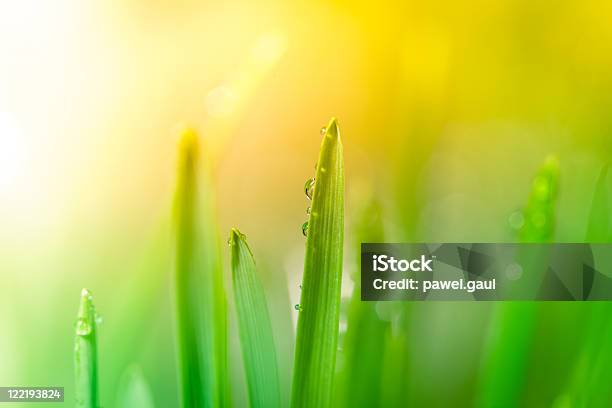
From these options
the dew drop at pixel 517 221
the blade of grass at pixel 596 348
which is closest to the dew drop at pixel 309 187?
the dew drop at pixel 517 221

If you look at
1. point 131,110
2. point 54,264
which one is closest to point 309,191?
point 131,110

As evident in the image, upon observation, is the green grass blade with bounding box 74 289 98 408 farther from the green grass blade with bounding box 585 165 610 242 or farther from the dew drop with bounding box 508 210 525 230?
the green grass blade with bounding box 585 165 610 242

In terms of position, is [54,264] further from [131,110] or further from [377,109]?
[377,109]

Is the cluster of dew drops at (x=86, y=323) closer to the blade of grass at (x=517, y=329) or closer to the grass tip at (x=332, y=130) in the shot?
the grass tip at (x=332, y=130)

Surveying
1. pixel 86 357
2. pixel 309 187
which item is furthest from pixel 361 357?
pixel 86 357

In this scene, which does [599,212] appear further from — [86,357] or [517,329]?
[86,357]

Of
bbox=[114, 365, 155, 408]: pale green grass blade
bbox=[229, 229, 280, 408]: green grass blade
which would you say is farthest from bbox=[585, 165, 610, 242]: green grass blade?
bbox=[114, 365, 155, 408]: pale green grass blade

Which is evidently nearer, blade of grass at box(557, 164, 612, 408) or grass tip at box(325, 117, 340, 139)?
grass tip at box(325, 117, 340, 139)
